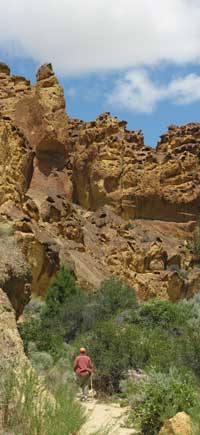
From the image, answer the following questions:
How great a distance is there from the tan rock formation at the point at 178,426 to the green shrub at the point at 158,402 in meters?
0.71

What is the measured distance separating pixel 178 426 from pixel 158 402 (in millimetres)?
1637

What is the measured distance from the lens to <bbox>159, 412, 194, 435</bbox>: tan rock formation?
755 cm

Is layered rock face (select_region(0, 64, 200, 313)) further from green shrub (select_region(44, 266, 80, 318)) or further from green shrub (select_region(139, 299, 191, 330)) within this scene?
green shrub (select_region(139, 299, 191, 330))

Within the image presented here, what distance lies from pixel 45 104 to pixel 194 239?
15.7m

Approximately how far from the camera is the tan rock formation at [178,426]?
7551 millimetres

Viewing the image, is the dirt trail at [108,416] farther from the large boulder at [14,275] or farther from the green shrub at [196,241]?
the green shrub at [196,241]

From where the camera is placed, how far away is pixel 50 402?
570 cm

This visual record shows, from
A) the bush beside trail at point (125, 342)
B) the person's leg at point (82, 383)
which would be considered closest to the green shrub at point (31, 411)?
the bush beside trail at point (125, 342)

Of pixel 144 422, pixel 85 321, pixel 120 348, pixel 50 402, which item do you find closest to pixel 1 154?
pixel 85 321

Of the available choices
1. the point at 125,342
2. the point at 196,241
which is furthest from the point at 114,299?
the point at 196,241

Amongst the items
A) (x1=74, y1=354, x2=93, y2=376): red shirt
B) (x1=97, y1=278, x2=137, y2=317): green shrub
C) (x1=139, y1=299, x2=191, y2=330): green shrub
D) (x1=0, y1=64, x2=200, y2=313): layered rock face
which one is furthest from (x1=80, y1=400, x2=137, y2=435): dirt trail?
(x1=0, y1=64, x2=200, y2=313): layered rock face

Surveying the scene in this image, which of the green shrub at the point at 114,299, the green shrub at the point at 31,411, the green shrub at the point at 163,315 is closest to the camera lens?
the green shrub at the point at 31,411

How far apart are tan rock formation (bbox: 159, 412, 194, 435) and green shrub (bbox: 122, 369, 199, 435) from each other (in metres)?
0.71

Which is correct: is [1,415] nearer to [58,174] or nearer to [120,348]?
[120,348]
